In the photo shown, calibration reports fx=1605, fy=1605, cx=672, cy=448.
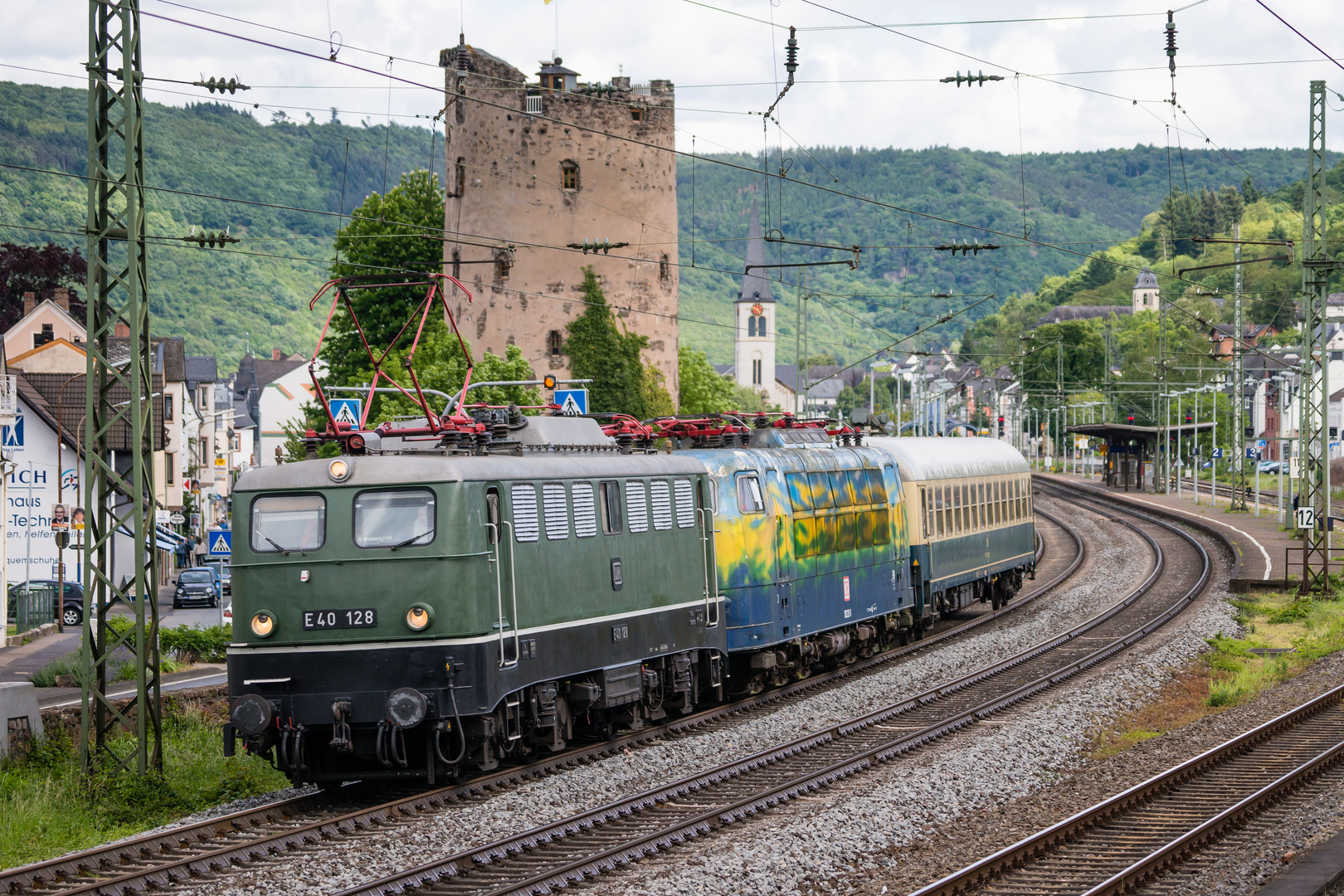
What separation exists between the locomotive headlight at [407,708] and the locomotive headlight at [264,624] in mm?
1373

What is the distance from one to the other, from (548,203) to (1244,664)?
4037 centimetres

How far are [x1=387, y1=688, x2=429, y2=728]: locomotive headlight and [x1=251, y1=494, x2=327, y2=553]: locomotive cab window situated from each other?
64.0 inches

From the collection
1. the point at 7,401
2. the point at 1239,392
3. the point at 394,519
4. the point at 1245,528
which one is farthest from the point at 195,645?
Answer: the point at 1239,392

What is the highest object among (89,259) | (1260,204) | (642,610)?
(1260,204)

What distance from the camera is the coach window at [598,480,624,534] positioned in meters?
17.8

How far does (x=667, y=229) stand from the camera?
2516 inches

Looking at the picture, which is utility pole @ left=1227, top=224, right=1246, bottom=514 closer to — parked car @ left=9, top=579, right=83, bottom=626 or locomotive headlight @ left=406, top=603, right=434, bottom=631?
parked car @ left=9, top=579, right=83, bottom=626

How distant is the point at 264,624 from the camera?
589 inches

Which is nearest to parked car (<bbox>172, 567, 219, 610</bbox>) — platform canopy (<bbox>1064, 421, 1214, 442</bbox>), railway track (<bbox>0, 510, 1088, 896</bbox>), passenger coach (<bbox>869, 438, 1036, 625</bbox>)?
passenger coach (<bbox>869, 438, 1036, 625</bbox>)

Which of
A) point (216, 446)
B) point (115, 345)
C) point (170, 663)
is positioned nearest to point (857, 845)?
point (170, 663)

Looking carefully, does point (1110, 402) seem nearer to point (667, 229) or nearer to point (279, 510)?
point (667, 229)

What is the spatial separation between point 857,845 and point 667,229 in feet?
170

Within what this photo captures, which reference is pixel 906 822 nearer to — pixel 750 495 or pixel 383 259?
pixel 750 495

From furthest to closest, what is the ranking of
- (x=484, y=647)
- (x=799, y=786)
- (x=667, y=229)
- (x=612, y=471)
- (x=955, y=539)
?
1. (x=667, y=229)
2. (x=955, y=539)
3. (x=612, y=471)
4. (x=799, y=786)
5. (x=484, y=647)
